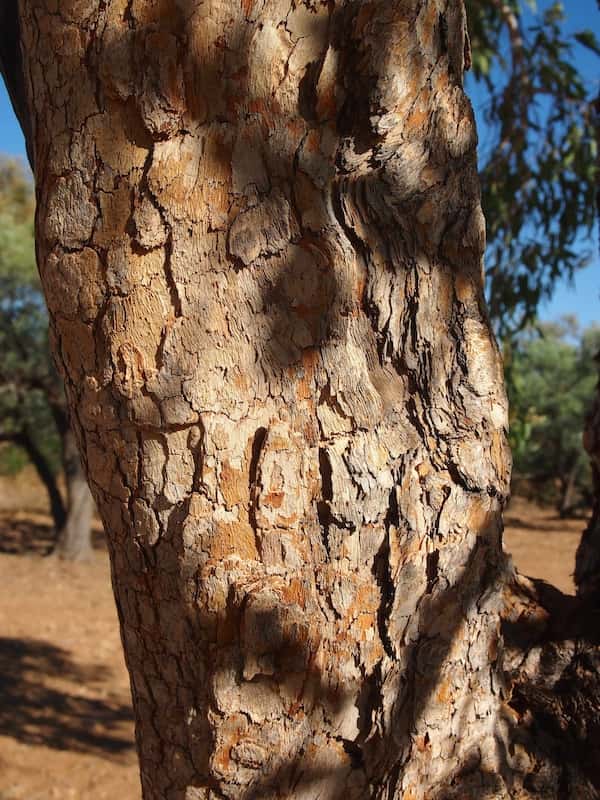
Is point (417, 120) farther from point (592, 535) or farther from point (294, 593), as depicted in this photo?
point (592, 535)

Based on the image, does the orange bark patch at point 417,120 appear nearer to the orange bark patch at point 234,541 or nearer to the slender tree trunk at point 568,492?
the orange bark patch at point 234,541

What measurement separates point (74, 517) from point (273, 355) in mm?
9599

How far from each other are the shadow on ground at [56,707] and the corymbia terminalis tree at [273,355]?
373 cm

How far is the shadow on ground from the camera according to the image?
179 inches

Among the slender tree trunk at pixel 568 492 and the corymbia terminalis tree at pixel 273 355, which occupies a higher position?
the slender tree trunk at pixel 568 492

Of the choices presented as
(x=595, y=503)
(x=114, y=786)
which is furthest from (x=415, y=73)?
(x=114, y=786)

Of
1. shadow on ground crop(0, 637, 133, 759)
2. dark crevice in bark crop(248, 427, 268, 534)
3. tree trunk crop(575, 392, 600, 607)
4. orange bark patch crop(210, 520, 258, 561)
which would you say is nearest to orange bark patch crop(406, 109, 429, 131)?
dark crevice in bark crop(248, 427, 268, 534)

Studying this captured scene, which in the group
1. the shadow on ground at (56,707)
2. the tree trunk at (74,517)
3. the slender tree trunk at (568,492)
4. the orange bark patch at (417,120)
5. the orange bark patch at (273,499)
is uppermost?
the slender tree trunk at (568,492)

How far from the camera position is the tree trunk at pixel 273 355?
1.07 meters

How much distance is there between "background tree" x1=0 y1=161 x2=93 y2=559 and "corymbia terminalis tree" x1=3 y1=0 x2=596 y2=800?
9.24m

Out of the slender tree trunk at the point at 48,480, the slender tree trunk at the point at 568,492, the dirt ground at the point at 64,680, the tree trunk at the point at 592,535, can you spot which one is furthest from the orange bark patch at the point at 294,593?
the slender tree trunk at the point at 568,492

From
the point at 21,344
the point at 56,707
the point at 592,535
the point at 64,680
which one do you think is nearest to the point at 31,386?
the point at 21,344

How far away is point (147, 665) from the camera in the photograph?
1.16m

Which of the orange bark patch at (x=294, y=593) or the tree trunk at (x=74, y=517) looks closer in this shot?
the orange bark patch at (x=294, y=593)
